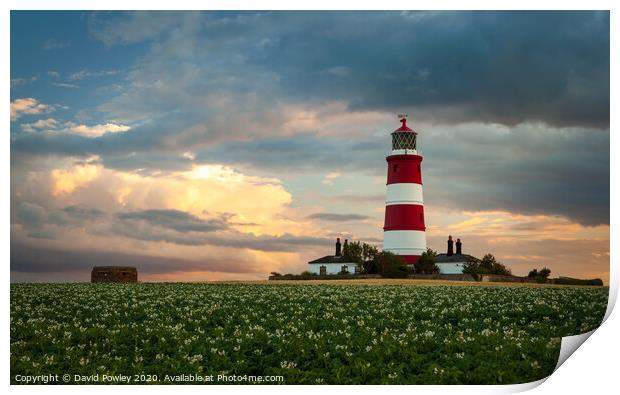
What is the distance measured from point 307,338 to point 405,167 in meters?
33.0

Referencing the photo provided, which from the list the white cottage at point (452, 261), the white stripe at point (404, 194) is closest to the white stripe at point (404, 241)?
the white stripe at point (404, 194)

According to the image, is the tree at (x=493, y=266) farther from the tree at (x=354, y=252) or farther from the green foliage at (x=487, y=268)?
the tree at (x=354, y=252)

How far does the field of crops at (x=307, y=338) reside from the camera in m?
14.7

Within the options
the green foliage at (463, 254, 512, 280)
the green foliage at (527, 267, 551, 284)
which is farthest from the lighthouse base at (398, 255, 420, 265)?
the green foliage at (527, 267, 551, 284)

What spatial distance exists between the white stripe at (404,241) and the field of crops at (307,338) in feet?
80.9

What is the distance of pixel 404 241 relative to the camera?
157 feet

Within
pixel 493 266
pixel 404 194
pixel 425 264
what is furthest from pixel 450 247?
pixel 404 194

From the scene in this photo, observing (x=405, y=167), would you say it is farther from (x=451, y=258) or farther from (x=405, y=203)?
(x=451, y=258)

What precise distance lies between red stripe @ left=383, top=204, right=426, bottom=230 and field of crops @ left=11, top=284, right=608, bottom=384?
2455cm
